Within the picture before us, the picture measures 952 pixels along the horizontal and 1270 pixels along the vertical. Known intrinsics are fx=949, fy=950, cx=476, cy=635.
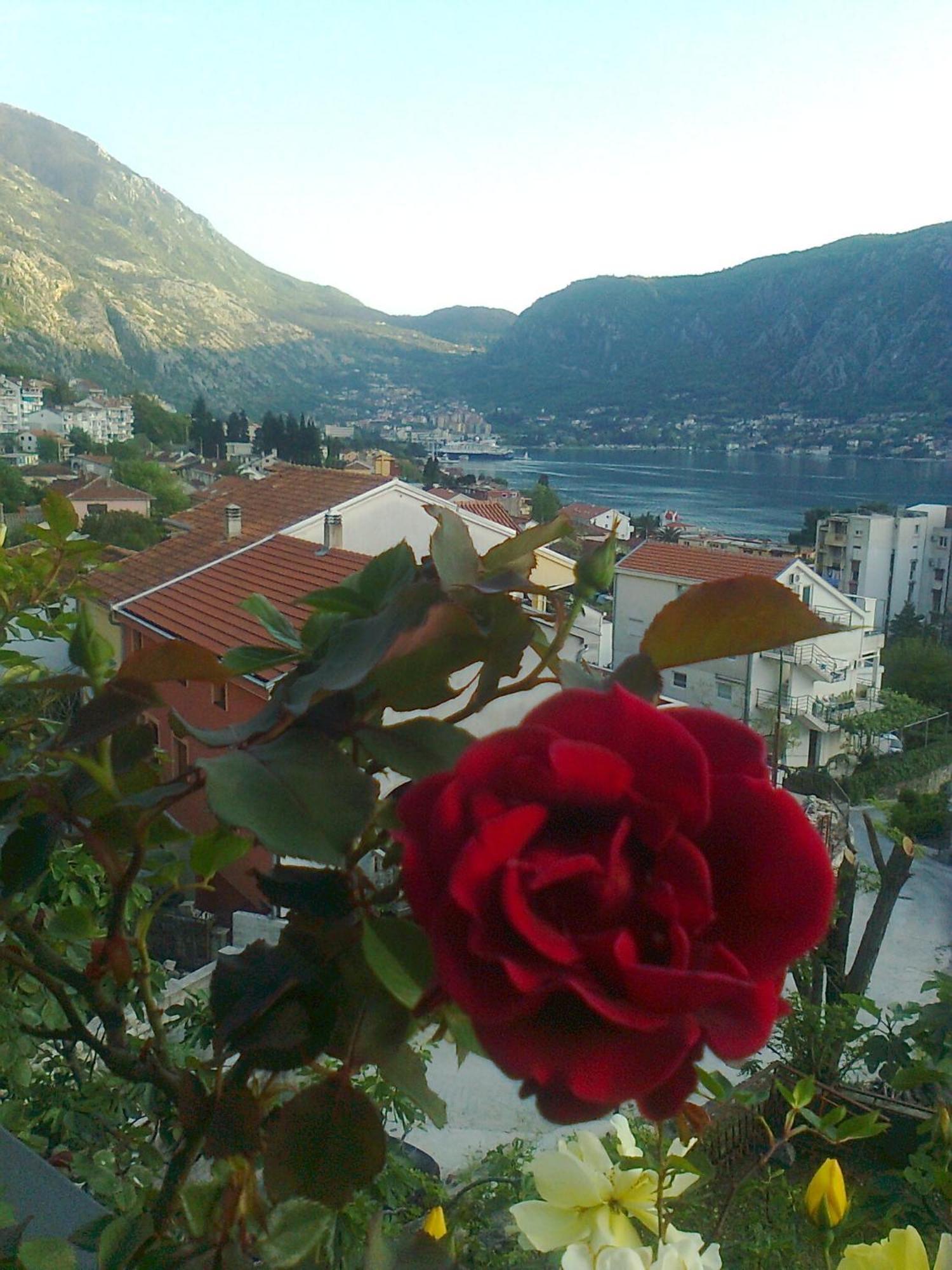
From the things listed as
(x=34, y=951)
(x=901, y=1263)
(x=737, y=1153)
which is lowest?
(x=737, y=1153)

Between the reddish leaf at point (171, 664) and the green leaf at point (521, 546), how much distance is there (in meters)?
0.11

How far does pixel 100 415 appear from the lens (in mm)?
44875

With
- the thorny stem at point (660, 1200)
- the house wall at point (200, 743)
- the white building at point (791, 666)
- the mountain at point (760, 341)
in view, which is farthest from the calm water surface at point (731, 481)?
the thorny stem at point (660, 1200)

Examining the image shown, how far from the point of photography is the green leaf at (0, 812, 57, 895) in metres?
0.36

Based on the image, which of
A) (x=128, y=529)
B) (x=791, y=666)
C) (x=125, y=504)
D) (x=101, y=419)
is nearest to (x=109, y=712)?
(x=791, y=666)

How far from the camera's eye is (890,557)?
24.2 m

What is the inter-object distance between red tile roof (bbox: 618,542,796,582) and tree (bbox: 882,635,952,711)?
209 inches

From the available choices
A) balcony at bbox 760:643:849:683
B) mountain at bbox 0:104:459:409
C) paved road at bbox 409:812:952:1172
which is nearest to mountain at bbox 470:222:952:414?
mountain at bbox 0:104:459:409

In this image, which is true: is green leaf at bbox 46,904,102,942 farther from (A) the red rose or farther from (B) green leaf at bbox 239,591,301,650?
(A) the red rose

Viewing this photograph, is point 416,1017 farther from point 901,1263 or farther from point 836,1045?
point 836,1045

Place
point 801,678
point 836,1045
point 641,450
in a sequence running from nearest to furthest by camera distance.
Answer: point 836,1045 → point 801,678 → point 641,450

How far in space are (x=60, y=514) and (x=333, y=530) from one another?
200 inches

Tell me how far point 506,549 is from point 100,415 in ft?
161

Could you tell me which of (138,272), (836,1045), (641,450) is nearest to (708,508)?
(641,450)
